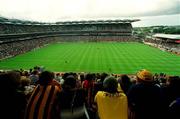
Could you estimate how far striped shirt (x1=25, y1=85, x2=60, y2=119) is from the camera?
484 cm

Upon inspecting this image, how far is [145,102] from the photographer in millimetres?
5438

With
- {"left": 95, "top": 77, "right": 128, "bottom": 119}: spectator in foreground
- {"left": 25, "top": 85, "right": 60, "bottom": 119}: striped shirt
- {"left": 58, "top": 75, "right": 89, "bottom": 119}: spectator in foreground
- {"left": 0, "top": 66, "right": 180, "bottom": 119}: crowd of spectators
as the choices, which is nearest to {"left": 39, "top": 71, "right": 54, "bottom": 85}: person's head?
{"left": 0, "top": 66, "right": 180, "bottom": 119}: crowd of spectators

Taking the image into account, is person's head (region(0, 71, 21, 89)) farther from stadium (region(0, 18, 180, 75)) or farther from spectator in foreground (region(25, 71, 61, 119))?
stadium (region(0, 18, 180, 75))

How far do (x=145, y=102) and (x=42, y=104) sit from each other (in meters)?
2.12

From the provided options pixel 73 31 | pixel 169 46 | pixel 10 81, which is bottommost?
pixel 169 46

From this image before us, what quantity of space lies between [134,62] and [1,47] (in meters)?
29.3

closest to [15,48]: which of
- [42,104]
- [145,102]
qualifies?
[42,104]

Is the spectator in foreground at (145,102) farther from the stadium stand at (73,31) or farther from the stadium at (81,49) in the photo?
the stadium stand at (73,31)

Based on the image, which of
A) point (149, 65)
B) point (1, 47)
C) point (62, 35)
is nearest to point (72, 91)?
point (149, 65)

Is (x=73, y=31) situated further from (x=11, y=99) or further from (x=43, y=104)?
(x=11, y=99)

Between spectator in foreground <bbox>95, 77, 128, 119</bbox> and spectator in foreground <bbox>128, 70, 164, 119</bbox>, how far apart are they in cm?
39

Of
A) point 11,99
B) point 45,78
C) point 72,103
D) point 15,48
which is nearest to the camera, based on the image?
point 11,99

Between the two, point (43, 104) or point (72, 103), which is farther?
point (72, 103)

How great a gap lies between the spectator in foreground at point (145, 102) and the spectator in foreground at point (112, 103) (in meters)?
0.39
